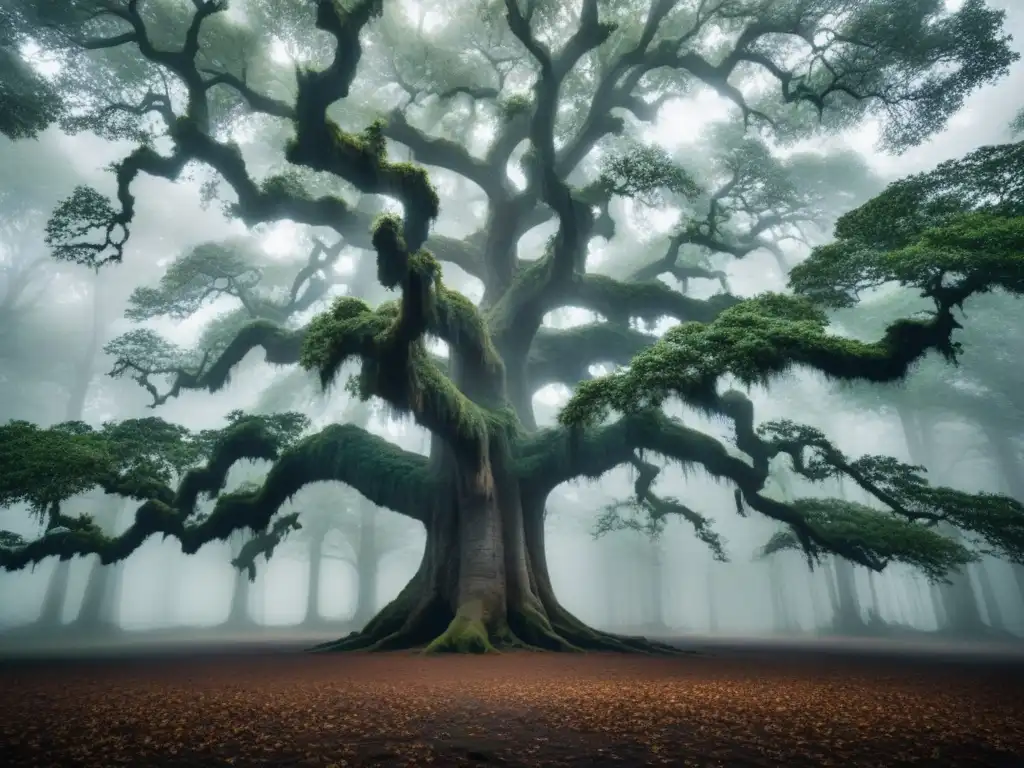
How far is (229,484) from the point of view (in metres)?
41.5

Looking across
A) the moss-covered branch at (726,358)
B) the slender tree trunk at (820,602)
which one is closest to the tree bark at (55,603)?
the moss-covered branch at (726,358)

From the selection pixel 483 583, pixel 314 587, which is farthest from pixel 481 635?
pixel 314 587

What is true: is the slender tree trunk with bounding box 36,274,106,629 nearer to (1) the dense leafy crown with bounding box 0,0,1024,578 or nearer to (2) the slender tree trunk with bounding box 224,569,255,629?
(2) the slender tree trunk with bounding box 224,569,255,629

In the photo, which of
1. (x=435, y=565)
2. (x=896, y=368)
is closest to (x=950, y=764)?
(x=896, y=368)

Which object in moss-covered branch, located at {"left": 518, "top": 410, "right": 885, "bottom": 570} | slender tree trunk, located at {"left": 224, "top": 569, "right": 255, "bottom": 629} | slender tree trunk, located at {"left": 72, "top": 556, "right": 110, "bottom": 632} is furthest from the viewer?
slender tree trunk, located at {"left": 224, "top": 569, "right": 255, "bottom": 629}

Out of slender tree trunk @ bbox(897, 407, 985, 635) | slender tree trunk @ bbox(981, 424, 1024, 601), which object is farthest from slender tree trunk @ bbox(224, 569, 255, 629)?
slender tree trunk @ bbox(981, 424, 1024, 601)

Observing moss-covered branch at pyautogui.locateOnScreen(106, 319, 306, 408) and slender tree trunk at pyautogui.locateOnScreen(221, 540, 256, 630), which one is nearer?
moss-covered branch at pyautogui.locateOnScreen(106, 319, 306, 408)

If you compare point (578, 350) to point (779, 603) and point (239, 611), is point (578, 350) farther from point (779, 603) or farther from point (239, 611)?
point (779, 603)

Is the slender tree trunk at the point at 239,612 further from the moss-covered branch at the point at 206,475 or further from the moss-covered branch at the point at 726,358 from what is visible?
the moss-covered branch at the point at 726,358

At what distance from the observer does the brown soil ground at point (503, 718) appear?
4059mm

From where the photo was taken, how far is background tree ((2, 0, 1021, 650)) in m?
9.91

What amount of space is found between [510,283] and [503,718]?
15.6 meters

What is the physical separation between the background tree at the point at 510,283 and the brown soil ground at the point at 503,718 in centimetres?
413

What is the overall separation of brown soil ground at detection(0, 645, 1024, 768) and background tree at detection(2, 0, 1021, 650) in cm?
413
